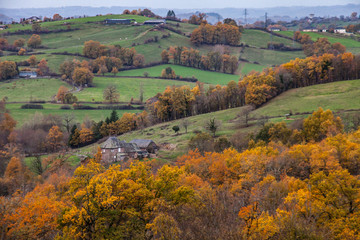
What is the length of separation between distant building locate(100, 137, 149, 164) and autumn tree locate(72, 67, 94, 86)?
6680 centimetres

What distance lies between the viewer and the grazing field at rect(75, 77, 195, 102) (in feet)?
441

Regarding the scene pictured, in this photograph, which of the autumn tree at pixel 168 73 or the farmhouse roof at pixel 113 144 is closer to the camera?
the farmhouse roof at pixel 113 144

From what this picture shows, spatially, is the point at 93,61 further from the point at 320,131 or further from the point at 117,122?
the point at 320,131

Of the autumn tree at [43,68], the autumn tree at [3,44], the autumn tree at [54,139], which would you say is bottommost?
the autumn tree at [54,139]

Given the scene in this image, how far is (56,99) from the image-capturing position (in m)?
132

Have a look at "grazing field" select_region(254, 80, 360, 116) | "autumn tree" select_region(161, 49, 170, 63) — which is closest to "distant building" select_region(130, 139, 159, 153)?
"grazing field" select_region(254, 80, 360, 116)

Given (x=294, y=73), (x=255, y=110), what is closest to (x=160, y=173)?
(x=255, y=110)

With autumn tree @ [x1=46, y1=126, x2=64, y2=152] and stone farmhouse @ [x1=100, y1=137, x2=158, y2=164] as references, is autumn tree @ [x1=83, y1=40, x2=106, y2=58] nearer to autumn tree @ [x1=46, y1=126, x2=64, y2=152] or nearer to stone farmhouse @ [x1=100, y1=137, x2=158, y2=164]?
autumn tree @ [x1=46, y1=126, x2=64, y2=152]

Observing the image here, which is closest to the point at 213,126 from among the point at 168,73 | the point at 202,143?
the point at 202,143

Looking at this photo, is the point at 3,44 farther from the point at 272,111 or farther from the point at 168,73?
the point at 272,111

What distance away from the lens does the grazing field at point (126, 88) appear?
Answer: 13438 centimetres

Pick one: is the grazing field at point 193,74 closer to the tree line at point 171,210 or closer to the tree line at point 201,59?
the tree line at point 201,59

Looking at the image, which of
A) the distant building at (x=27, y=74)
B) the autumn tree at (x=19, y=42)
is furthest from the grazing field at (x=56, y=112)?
the autumn tree at (x=19, y=42)

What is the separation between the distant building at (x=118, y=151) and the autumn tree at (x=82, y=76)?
66.8 metres
